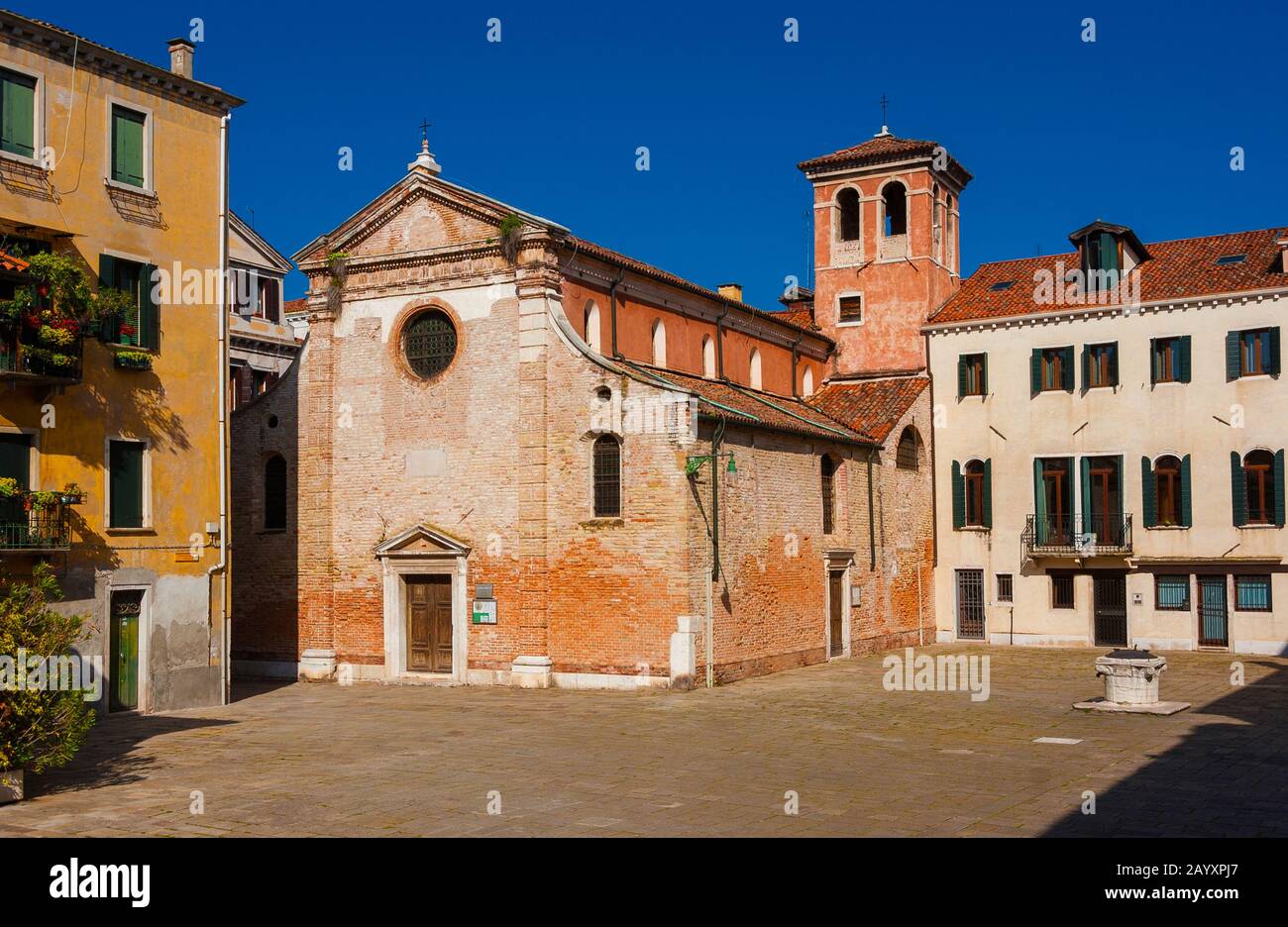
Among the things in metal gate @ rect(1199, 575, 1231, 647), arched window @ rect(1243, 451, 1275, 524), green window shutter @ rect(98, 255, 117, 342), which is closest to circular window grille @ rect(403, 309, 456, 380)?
green window shutter @ rect(98, 255, 117, 342)

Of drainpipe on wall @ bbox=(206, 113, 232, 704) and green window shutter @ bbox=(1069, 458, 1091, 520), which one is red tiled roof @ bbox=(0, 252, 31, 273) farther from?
green window shutter @ bbox=(1069, 458, 1091, 520)

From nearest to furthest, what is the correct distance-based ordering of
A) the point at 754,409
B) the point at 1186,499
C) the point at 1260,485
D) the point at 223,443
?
the point at 223,443
the point at 754,409
the point at 1260,485
the point at 1186,499

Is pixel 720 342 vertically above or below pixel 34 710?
above

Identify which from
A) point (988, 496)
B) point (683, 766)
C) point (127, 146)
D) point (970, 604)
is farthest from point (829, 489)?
point (127, 146)

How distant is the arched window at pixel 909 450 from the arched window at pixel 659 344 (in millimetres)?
8359

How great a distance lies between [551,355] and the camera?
25203 millimetres

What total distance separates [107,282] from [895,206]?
24524 millimetres

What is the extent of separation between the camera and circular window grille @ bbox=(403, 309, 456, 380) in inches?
1052

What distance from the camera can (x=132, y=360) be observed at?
20.8 metres

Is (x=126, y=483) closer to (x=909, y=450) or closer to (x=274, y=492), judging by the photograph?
(x=274, y=492)

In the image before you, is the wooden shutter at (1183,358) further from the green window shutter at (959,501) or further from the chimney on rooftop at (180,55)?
the chimney on rooftop at (180,55)
